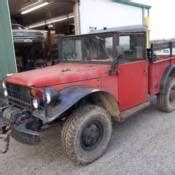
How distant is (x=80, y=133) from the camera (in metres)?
Result: 2.87

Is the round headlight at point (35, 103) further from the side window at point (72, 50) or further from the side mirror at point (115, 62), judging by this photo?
the side window at point (72, 50)

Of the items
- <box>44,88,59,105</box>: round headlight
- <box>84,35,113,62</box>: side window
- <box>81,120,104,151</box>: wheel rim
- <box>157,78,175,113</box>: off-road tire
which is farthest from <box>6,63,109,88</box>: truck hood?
<box>157,78,175,113</box>: off-road tire

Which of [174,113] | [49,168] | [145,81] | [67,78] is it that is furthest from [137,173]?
[174,113]

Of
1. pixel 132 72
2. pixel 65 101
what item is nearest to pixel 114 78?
pixel 132 72

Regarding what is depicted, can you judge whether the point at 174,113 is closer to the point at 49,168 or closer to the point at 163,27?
the point at 49,168

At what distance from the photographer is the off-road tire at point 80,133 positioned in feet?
9.23

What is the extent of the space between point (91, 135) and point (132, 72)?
1.31 m

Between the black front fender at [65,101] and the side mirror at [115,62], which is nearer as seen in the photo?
the black front fender at [65,101]

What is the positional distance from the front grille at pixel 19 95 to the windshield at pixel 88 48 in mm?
1290

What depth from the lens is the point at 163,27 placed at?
439 inches

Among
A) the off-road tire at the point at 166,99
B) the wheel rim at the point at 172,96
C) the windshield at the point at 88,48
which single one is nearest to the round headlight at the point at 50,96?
the windshield at the point at 88,48

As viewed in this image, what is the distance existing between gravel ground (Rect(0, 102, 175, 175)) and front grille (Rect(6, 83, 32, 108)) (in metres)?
0.85

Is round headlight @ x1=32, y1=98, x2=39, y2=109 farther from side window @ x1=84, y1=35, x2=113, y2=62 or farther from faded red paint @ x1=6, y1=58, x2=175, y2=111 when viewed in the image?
side window @ x1=84, y1=35, x2=113, y2=62

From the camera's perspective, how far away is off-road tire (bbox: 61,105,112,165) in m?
2.81
